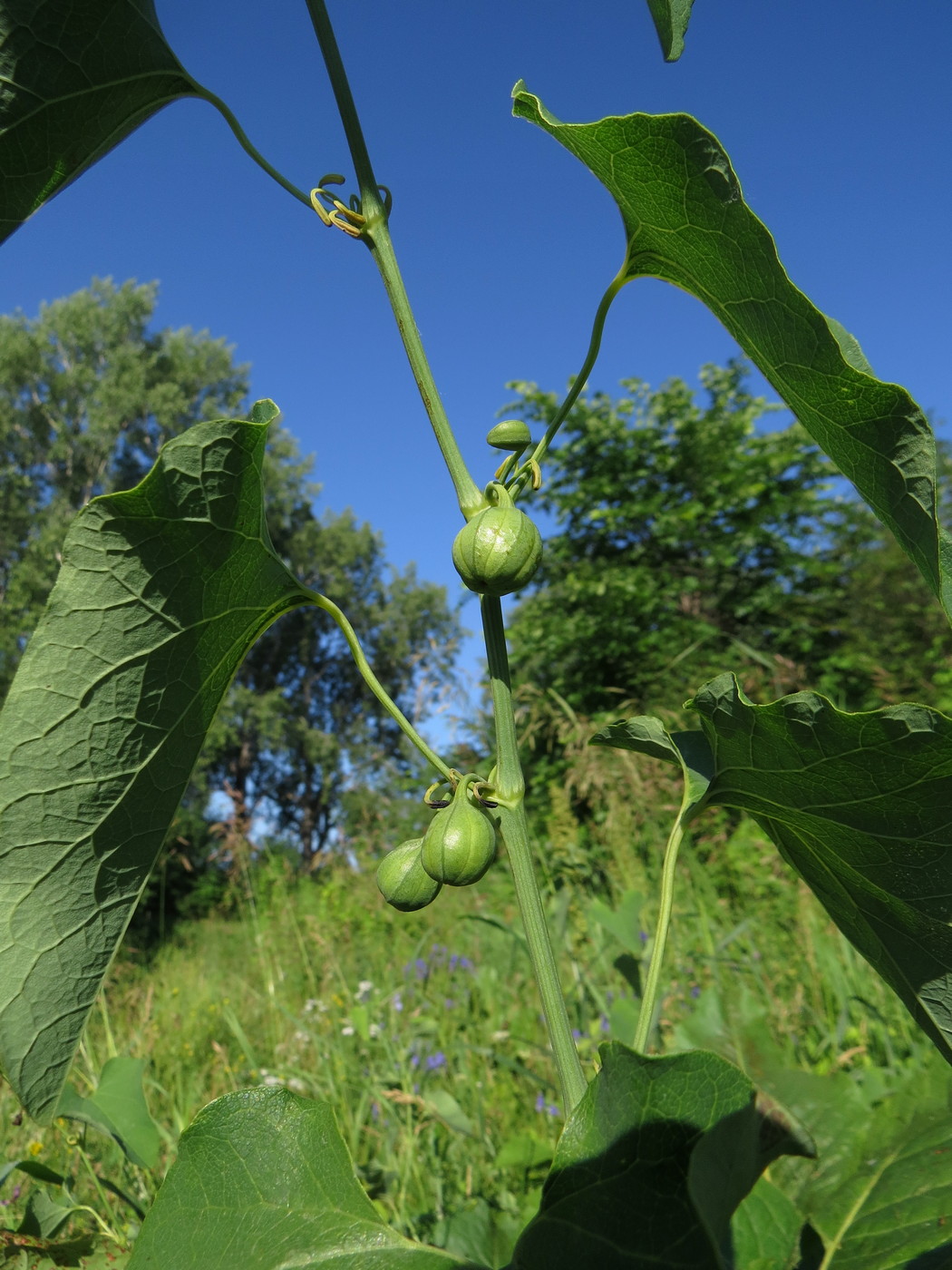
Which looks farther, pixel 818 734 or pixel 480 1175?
pixel 480 1175

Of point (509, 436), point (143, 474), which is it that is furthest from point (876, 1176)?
point (143, 474)

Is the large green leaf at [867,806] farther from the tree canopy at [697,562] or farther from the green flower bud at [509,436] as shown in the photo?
the tree canopy at [697,562]

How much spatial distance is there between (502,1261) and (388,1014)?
5.37ft

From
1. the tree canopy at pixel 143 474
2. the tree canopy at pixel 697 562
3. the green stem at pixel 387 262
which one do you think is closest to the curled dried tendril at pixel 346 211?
the green stem at pixel 387 262

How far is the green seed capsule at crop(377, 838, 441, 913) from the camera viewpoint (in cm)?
73

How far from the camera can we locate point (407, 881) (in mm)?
741

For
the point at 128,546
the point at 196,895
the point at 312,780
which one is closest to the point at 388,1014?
the point at 128,546

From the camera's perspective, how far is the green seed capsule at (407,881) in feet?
2.39

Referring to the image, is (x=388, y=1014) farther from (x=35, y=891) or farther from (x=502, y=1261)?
(x=35, y=891)

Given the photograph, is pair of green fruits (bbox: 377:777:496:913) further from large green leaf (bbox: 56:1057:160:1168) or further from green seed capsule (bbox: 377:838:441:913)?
large green leaf (bbox: 56:1057:160:1168)

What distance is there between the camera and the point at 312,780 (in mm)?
20844

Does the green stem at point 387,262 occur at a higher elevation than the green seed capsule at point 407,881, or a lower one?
higher

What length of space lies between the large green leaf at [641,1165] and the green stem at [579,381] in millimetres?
482

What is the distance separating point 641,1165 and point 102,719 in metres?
0.47
